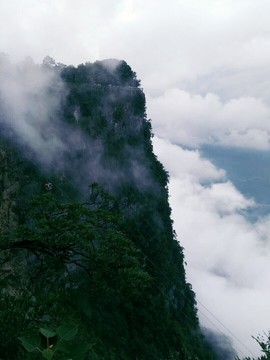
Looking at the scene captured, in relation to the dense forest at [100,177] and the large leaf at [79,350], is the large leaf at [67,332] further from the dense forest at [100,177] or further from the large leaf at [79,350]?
the dense forest at [100,177]

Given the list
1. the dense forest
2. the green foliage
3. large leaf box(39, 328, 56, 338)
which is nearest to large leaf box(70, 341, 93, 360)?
the green foliage

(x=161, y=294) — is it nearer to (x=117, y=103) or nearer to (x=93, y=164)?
(x=93, y=164)

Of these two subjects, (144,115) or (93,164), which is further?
(144,115)

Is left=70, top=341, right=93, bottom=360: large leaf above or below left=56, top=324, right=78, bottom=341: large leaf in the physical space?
below

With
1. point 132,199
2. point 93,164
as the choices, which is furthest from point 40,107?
point 132,199

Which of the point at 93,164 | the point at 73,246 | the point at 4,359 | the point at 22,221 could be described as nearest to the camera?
the point at 4,359

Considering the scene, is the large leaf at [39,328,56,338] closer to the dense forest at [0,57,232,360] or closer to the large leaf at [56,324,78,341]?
the large leaf at [56,324,78,341]

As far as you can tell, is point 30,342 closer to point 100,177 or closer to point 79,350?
point 79,350

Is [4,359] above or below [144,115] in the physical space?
below
